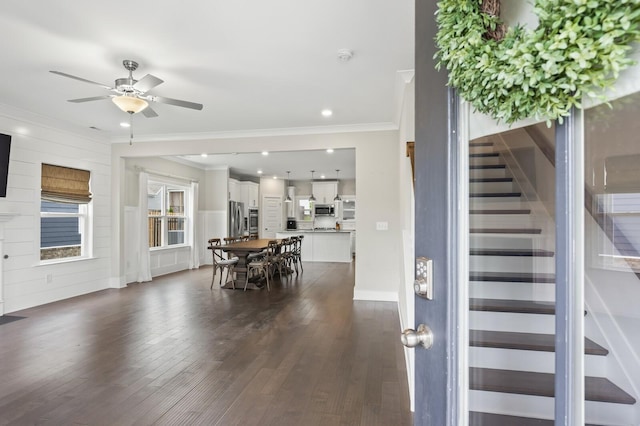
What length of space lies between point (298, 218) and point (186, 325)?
8655 millimetres

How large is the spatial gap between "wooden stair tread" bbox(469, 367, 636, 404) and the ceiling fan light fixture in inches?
140

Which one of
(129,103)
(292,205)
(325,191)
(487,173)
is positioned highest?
(129,103)

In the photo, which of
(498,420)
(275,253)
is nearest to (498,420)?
(498,420)

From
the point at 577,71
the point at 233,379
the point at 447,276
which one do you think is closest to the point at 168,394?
the point at 233,379

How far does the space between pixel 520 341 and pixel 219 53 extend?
Result: 10.4 feet

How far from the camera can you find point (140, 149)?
6230 millimetres

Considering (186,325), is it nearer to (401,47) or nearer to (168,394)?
(168,394)

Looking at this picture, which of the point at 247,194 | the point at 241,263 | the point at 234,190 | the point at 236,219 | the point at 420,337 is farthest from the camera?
the point at 247,194

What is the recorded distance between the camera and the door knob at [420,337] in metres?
0.93

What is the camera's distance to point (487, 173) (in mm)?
935

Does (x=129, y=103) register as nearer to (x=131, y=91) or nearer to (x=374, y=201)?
(x=131, y=91)

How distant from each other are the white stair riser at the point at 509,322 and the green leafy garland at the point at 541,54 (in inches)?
18.2

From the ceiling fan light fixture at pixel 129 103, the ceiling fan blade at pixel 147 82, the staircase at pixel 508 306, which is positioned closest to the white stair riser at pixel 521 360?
the staircase at pixel 508 306

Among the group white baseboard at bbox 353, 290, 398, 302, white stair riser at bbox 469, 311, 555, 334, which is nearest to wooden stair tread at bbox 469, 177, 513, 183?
white stair riser at bbox 469, 311, 555, 334
